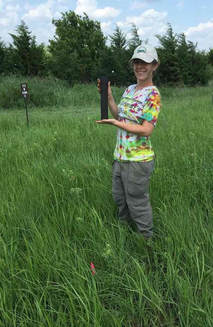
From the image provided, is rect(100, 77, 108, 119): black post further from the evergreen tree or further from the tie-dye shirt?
the evergreen tree

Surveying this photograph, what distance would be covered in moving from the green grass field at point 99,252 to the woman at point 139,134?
19 cm

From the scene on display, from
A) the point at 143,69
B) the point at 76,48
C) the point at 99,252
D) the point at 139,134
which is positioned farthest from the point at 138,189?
the point at 76,48

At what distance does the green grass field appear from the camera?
126 centimetres

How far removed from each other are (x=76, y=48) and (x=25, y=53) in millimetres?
4378

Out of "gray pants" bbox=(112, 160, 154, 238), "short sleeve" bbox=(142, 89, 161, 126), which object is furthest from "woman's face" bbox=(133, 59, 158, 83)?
"gray pants" bbox=(112, 160, 154, 238)

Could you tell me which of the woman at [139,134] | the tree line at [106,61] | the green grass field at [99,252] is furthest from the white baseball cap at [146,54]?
the tree line at [106,61]

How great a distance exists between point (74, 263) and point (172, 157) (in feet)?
5.88

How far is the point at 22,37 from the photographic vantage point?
1513 centimetres

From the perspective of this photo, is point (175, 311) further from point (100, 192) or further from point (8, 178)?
point (8, 178)

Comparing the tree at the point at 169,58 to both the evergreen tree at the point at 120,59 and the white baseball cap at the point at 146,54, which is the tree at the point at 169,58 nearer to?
the evergreen tree at the point at 120,59

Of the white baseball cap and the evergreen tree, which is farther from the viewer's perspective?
the evergreen tree

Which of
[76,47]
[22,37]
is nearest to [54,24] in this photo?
[76,47]

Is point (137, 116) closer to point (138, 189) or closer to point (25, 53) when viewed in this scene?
point (138, 189)

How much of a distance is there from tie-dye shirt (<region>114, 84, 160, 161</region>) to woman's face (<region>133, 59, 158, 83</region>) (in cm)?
7
